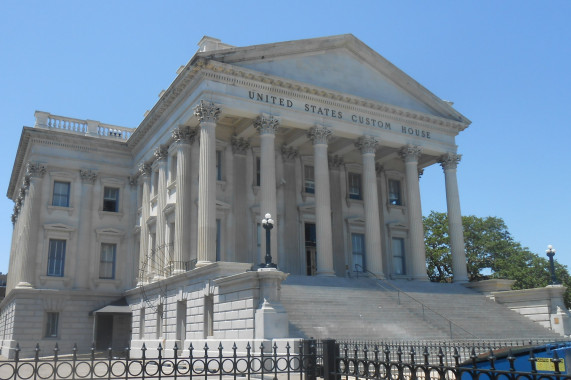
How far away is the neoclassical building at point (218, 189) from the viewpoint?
30.9 meters

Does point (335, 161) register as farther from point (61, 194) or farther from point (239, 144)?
point (61, 194)

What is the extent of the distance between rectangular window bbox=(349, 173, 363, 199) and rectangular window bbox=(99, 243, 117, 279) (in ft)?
57.7

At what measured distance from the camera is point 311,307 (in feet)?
83.3

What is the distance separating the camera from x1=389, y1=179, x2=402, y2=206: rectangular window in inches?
A: 1661

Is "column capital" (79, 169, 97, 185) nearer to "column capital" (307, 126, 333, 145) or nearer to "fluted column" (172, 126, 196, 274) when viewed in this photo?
"fluted column" (172, 126, 196, 274)

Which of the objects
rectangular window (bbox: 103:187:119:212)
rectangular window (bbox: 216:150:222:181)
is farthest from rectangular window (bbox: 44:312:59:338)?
rectangular window (bbox: 216:150:222:181)

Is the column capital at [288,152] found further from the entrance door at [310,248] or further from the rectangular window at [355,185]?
the rectangular window at [355,185]

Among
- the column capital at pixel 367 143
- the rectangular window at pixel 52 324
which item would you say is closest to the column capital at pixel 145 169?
the rectangular window at pixel 52 324

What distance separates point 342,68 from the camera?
35.9m

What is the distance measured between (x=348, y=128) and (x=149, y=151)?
13671mm

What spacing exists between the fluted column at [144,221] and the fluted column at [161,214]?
2.14m

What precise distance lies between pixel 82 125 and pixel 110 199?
5787 mm

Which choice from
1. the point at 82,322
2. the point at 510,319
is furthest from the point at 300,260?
the point at 82,322

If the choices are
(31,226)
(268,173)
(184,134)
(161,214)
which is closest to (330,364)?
(268,173)
